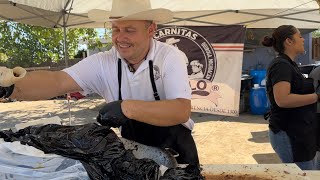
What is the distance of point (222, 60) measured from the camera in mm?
Answer: 5879

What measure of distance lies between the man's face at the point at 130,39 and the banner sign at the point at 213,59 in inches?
147

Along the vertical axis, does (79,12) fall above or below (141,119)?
above

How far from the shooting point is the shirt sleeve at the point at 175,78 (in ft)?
6.24

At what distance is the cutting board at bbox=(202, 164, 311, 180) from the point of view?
1.94 metres

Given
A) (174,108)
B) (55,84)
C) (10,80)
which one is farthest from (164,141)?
(10,80)

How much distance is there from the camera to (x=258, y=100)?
8867mm

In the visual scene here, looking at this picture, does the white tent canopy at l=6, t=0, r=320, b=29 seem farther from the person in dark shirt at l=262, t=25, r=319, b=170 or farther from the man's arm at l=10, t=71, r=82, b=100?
the man's arm at l=10, t=71, r=82, b=100

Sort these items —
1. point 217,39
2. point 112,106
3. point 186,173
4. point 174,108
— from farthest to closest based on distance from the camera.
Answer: point 217,39
point 174,108
point 112,106
point 186,173

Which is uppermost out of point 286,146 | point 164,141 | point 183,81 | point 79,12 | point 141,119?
point 79,12

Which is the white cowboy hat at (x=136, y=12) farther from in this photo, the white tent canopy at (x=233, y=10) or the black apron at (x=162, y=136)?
the white tent canopy at (x=233, y=10)

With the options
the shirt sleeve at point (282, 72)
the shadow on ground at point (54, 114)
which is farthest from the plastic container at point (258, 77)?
the shirt sleeve at point (282, 72)

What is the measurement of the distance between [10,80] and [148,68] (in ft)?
2.46

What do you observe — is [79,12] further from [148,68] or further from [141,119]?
[141,119]

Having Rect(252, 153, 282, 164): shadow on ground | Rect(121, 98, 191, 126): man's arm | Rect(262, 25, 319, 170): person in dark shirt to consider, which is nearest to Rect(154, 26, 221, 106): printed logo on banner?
Rect(252, 153, 282, 164): shadow on ground
